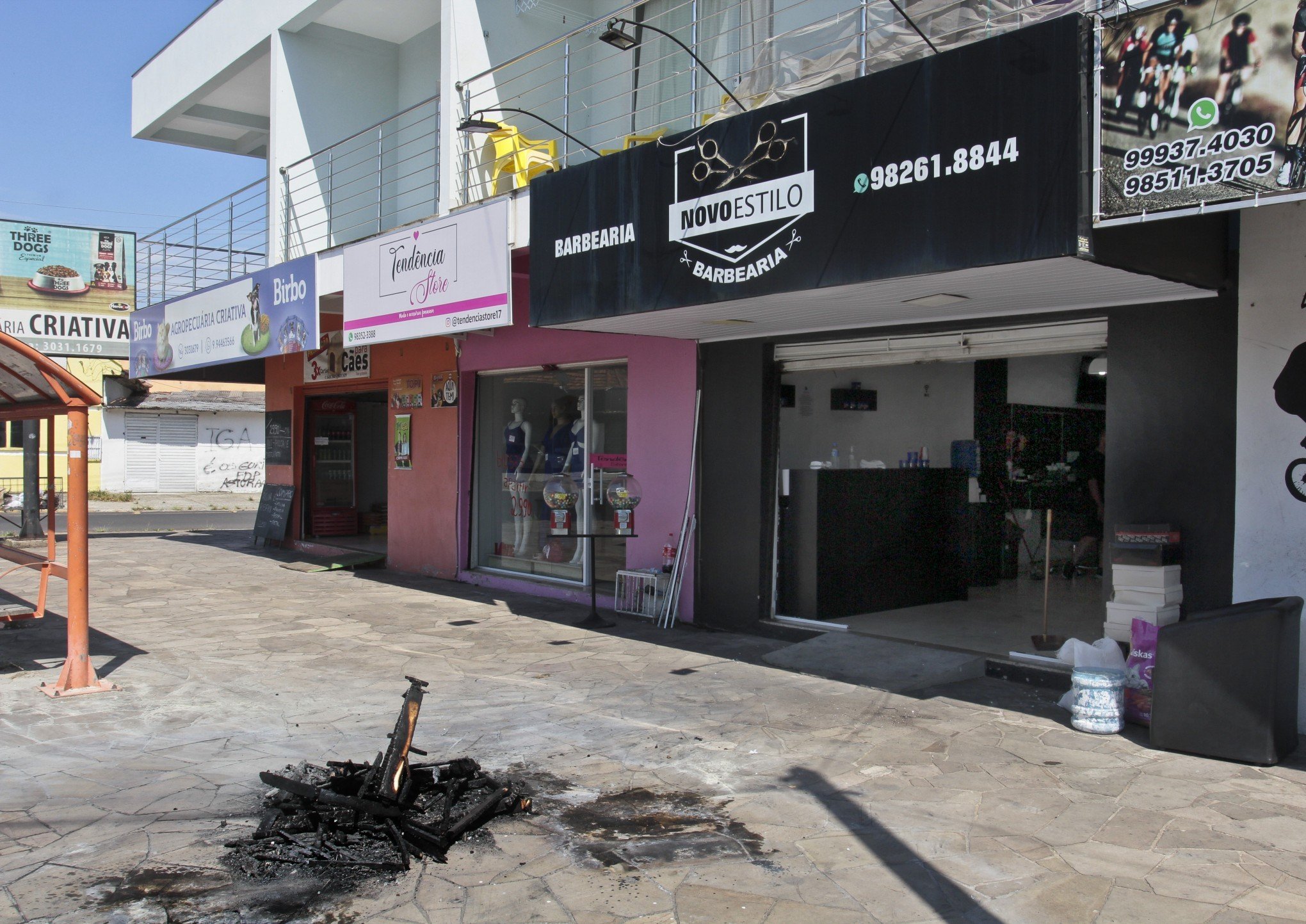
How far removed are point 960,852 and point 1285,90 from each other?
3.71 meters

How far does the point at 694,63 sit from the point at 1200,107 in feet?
21.0

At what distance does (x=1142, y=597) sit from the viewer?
621 cm

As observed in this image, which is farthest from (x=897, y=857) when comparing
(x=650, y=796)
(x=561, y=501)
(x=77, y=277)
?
(x=77, y=277)

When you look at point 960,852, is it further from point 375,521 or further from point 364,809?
point 375,521

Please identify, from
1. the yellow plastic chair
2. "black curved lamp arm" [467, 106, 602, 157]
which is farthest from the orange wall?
"black curved lamp arm" [467, 106, 602, 157]

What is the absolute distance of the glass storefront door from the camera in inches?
430

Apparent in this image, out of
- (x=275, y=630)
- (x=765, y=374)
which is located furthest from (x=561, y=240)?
(x=275, y=630)

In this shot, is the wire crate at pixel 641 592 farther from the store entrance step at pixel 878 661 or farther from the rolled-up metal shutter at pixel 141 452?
A: the rolled-up metal shutter at pixel 141 452

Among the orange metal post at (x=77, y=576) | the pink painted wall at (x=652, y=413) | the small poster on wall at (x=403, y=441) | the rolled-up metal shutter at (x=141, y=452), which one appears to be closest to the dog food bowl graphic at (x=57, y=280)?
the small poster on wall at (x=403, y=441)

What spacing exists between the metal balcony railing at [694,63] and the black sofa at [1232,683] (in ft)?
12.1

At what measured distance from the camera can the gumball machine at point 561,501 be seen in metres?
10.4

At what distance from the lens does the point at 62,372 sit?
6.66m

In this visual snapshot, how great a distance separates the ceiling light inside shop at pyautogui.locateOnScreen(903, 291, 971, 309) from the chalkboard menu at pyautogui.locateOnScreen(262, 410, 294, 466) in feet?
41.4

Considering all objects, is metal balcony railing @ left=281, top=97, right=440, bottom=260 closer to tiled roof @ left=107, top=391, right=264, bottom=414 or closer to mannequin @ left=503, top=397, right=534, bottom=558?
mannequin @ left=503, top=397, right=534, bottom=558
